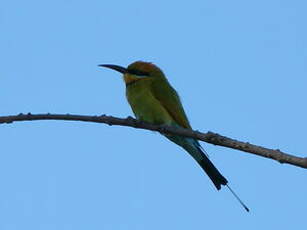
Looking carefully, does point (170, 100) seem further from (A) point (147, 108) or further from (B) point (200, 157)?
(B) point (200, 157)

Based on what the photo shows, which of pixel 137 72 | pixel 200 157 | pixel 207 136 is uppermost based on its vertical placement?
pixel 137 72

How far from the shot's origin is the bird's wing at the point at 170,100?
3.23m

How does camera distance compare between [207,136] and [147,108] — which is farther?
[147,108]

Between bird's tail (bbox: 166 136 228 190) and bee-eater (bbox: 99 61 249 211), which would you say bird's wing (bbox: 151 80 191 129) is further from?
bird's tail (bbox: 166 136 228 190)

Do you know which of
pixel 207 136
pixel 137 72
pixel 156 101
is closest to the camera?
pixel 207 136

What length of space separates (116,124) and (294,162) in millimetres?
651

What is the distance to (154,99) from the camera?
3303 mm

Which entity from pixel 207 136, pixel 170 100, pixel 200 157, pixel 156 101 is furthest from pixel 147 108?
pixel 207 136

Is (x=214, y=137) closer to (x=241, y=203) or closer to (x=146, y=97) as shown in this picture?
(x=241, y=203)

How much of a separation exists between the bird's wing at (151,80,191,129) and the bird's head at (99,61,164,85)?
0.26 feet

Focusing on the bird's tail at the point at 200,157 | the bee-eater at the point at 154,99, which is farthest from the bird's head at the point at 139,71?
the bird's tail at the point at 200,157

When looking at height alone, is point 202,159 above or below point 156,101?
below

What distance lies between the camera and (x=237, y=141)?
144cm

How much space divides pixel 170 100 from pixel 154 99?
→ 10cm
